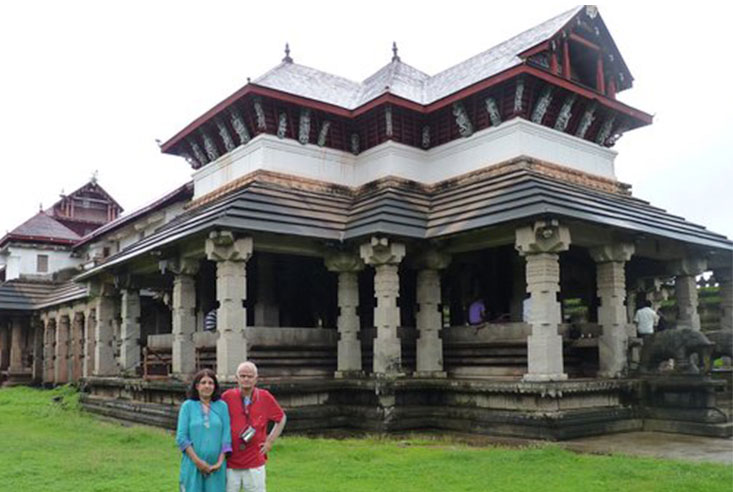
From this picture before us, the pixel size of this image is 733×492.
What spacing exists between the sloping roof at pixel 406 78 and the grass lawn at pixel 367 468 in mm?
8838

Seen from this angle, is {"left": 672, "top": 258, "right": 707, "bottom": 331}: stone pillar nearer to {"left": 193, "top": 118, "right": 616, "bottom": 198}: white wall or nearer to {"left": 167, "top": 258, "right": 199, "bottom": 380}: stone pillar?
{"left": 193, "top": 118, "right": 616, "bottom": 198}: white wall

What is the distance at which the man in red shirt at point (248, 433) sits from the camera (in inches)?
234

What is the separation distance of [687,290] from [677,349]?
366 centimetres

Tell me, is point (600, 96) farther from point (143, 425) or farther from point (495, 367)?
point (143, 425)

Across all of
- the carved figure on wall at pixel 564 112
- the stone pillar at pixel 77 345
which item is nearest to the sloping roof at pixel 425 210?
the carved figure on wall at pixel 564 112

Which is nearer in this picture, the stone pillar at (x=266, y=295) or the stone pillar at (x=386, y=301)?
the stone pillar at (x=386, y=301)

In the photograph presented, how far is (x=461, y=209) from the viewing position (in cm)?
1520

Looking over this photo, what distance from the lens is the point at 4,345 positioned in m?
37.2

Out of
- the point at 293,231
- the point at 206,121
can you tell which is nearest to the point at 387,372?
the point at 293,231

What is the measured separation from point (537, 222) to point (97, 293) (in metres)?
14.2

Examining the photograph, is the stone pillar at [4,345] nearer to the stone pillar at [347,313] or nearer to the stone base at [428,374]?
the stone pillar at [347,313]

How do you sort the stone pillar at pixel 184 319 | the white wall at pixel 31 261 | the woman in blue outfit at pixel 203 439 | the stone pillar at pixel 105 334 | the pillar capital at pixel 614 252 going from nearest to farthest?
the woman in blue outfit at pixel 203 439, the pillar capital at pixel 614 252, the stone pillar at pixel 184 319, the stone pillar at pixel 105 334, the white wall at pixel 31 261

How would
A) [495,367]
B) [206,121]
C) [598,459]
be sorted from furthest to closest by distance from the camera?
[206,121]
[495,367]
[598,459]

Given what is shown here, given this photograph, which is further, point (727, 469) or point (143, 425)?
point (143, 425)
